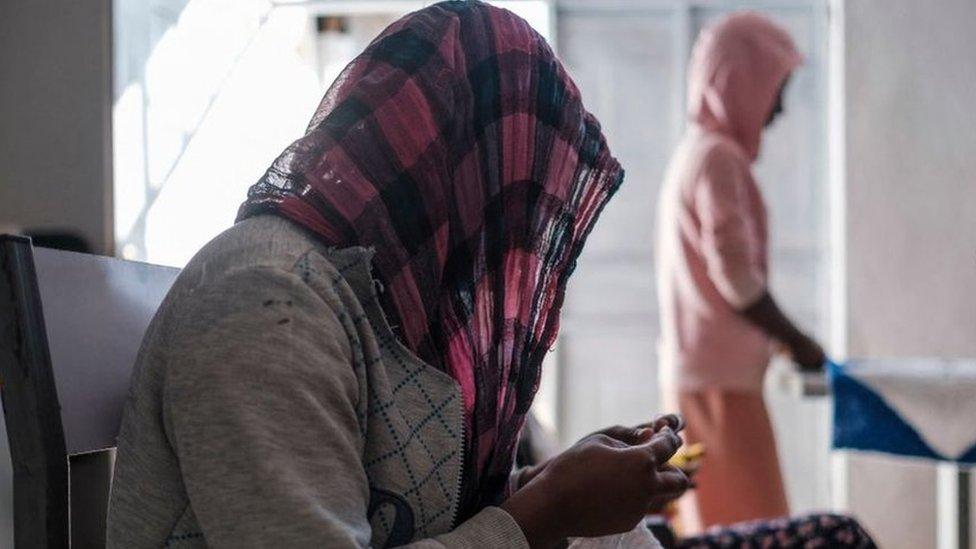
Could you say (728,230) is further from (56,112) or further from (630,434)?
(630,434)

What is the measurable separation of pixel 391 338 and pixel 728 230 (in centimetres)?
191

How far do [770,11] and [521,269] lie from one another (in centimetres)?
347

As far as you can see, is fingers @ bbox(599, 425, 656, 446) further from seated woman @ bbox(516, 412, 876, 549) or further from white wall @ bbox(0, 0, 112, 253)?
white wall @ bbox(0, 0, 112, 253)

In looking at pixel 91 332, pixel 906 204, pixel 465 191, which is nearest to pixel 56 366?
pixel 91 332

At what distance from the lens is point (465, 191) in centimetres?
82

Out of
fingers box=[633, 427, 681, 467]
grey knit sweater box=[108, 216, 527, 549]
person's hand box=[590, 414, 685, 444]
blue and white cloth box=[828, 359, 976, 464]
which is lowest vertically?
blue and white cloth box=[828, 359, 976, 464]

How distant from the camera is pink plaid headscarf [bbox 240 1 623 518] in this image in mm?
741

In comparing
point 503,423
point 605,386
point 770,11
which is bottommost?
point 605,386

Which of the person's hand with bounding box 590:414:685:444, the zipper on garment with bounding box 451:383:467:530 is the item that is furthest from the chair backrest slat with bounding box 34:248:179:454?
the person's hand with bounding box 590:414:685:444

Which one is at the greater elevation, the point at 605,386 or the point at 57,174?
the point at 57,174

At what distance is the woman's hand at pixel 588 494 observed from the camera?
Result: 0.75 meters

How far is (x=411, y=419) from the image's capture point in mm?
741

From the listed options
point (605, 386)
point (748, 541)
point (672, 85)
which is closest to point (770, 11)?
point (672, 85)

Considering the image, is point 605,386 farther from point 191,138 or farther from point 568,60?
point 191,138
